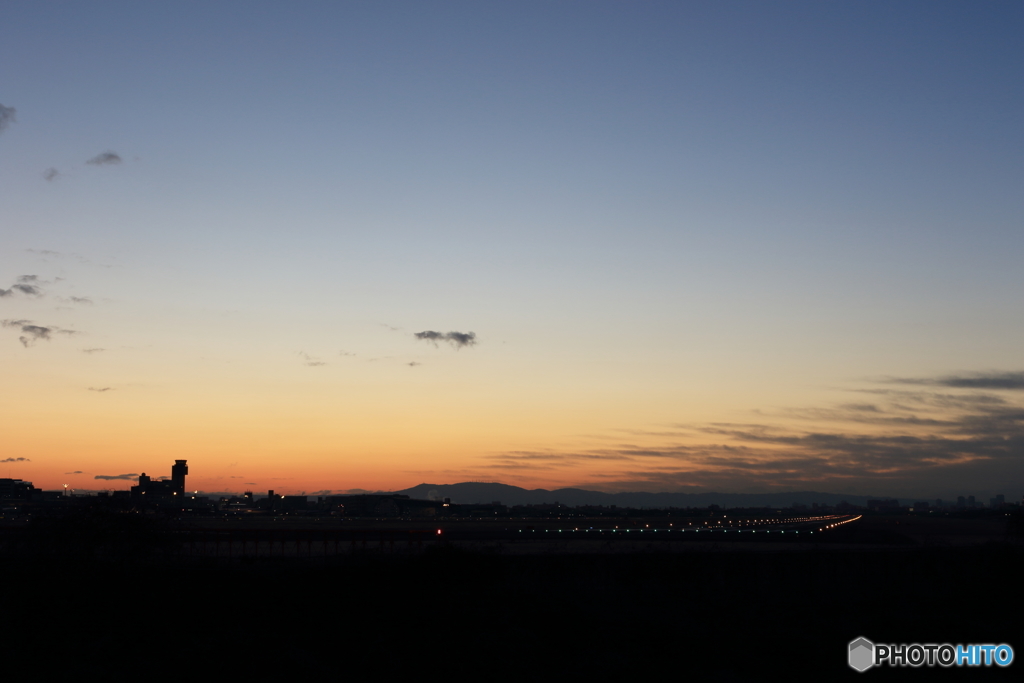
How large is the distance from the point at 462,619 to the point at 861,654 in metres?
12.0

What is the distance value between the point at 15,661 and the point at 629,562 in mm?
24986

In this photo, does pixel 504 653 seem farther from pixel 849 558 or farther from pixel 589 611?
pixel 849 558

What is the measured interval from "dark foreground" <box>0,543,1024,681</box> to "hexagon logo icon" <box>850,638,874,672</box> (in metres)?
0.31

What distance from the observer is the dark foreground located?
20.2 meters

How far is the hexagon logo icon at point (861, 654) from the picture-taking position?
23266 mm

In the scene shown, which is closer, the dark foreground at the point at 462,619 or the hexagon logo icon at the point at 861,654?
the dark foreground at the point at 462,619

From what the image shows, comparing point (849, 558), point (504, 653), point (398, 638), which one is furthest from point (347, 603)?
point (849, 558)

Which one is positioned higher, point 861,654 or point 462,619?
point 462,619

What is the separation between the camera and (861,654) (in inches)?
945

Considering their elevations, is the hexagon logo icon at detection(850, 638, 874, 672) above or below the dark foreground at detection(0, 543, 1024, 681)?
below

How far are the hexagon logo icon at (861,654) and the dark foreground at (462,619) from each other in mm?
313

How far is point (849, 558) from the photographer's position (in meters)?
40.4

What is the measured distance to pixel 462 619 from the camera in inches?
944

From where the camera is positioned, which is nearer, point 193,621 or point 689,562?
point 193,621
